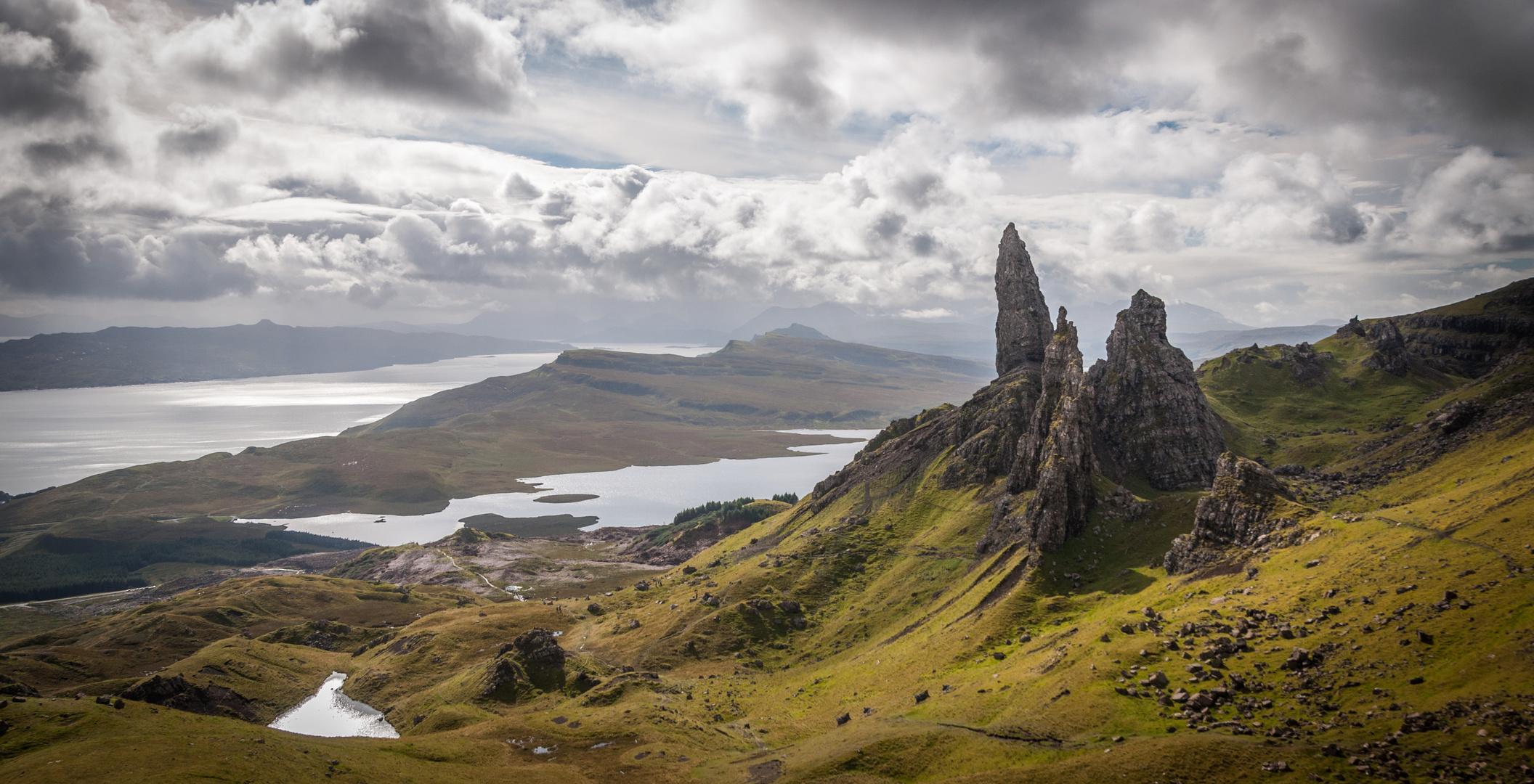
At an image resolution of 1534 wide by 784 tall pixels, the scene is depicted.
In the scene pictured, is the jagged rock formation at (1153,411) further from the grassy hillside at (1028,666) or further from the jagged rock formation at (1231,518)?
the jagged rock formation at (1231,518)

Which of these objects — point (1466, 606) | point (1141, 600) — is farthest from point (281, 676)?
point (1466, 606)

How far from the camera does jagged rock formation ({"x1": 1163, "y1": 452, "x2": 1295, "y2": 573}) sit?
96.2 meters

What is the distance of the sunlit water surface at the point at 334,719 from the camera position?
11994 cm

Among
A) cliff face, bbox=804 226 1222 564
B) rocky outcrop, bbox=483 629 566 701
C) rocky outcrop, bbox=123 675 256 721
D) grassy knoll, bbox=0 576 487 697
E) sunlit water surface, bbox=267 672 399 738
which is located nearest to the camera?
rocky outcrop, bbox=123 675 256 721

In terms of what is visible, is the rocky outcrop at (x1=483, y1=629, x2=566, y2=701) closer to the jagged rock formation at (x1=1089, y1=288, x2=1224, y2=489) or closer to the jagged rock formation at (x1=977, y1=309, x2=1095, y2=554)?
the jagged rock formation at (x1=977, y1=309, x2=1095, y2=554)

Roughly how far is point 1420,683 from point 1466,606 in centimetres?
1054

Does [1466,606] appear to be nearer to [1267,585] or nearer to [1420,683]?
[1420,683]

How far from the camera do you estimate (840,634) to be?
136 meters

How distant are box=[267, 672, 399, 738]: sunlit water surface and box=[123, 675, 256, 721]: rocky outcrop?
6486 mm

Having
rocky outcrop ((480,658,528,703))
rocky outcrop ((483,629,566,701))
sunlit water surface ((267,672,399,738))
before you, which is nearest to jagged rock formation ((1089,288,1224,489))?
rocky outcrop ((483,629,566,701))

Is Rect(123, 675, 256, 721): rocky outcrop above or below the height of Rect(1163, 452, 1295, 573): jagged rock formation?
below

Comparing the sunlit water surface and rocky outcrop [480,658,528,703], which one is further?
rocky outcrop [480,658,528,703]

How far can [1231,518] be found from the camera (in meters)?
98.9

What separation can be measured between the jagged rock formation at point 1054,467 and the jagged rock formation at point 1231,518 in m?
19.7
